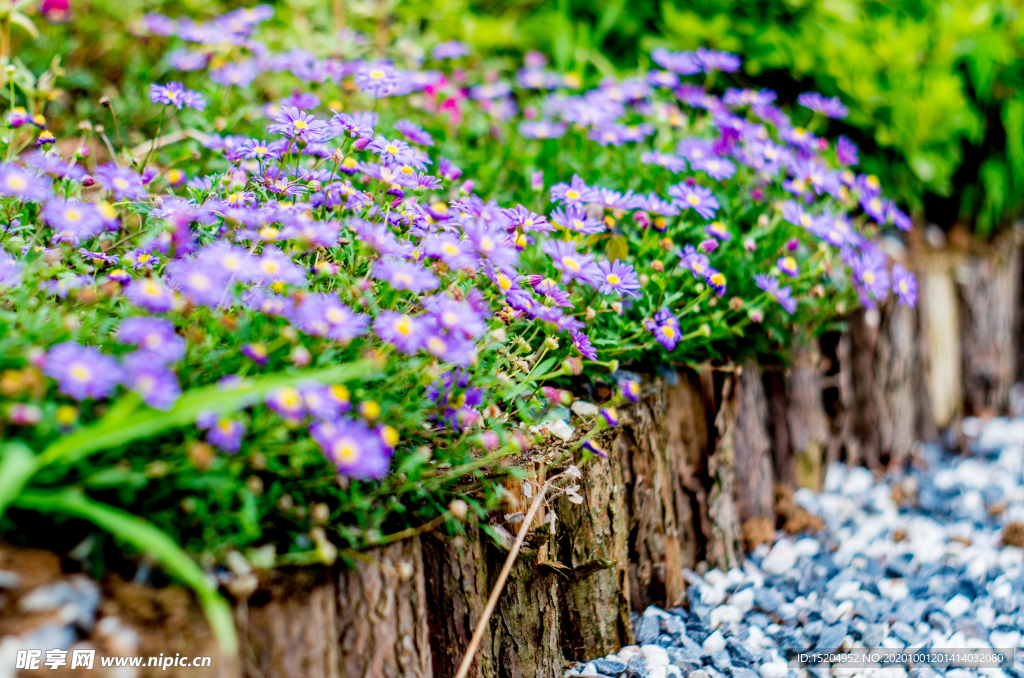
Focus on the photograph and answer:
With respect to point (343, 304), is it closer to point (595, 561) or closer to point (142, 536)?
point (142, 536)

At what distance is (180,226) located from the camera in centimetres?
99

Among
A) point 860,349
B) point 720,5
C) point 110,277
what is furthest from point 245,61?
point 860,349

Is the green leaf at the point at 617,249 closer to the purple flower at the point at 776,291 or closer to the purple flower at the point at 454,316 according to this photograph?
the purple flower at the point at 776,291

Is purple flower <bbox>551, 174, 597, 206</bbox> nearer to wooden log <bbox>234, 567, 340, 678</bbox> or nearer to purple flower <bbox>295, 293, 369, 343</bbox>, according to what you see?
purple flower <bbox>295, 293, 369, 343</bbox>

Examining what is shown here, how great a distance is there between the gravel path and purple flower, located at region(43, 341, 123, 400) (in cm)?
98

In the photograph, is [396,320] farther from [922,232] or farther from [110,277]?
[922,232]

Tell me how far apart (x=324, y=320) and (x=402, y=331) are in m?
0.10

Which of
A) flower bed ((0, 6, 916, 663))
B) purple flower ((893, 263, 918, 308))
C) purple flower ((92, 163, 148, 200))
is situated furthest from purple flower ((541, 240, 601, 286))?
purple flower ((893, 263, 918, 308))

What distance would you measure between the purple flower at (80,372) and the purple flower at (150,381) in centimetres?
2

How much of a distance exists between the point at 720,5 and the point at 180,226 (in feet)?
7.44

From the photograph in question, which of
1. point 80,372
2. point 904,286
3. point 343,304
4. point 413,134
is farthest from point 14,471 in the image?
point 904,286

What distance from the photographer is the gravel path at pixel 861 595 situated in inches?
57.4

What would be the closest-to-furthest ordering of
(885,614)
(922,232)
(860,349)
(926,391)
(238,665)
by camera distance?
(238,665) < (885,614) < (860,349) < (926,391) < (922,232)

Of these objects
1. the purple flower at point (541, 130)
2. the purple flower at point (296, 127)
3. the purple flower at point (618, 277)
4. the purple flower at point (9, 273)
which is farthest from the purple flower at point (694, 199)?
the purple flower at point (9, 273)
